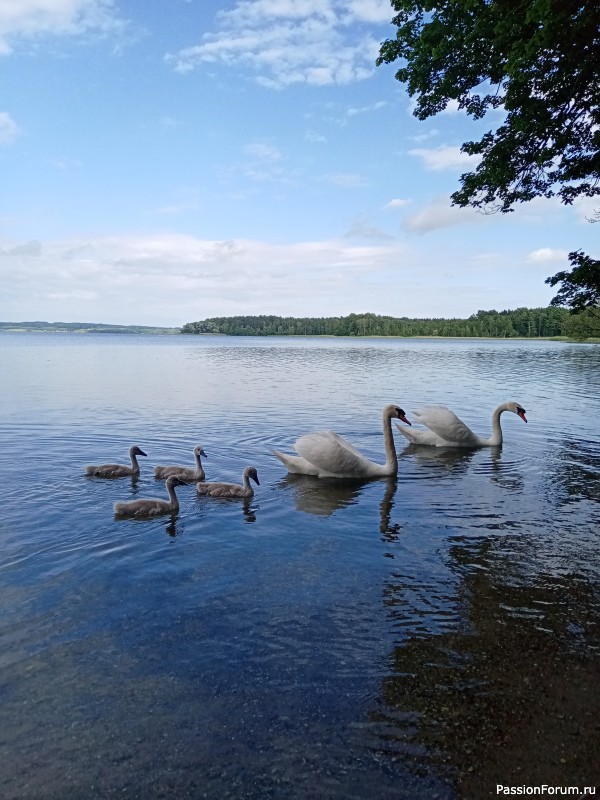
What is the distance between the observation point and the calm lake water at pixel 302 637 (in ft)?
14.6

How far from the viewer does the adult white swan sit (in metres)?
13.1

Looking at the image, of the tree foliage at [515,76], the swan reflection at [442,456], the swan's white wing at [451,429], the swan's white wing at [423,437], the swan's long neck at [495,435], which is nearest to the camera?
the tree foliage at [515,76]

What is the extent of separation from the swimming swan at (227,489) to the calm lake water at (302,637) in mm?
247

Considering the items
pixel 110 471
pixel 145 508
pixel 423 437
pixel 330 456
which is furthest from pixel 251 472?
pixel 423 437

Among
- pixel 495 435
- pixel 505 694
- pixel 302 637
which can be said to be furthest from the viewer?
pixel 495 435

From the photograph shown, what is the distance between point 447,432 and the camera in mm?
17250

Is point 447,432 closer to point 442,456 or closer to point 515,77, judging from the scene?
point 442,456

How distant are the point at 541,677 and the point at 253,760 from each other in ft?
9.34

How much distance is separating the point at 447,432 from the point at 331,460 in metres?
5.55

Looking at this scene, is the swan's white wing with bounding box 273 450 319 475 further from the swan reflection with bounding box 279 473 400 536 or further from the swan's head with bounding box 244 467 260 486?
the swan's head with bounding box 244 467 260 486

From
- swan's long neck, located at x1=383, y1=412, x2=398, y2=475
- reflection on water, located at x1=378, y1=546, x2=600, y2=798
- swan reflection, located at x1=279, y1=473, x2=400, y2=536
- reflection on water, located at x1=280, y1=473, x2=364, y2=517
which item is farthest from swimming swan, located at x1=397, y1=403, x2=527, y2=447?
reflection on water, located at x1=378, y1=546, x2=600, y2=798

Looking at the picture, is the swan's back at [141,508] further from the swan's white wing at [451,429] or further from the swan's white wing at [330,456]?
the swan's white wing at [451,429]

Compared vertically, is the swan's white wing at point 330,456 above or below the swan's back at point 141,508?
above

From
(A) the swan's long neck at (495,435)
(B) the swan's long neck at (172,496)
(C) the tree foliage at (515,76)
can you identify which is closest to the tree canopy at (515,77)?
(C) the tree foliage at (515,76)
